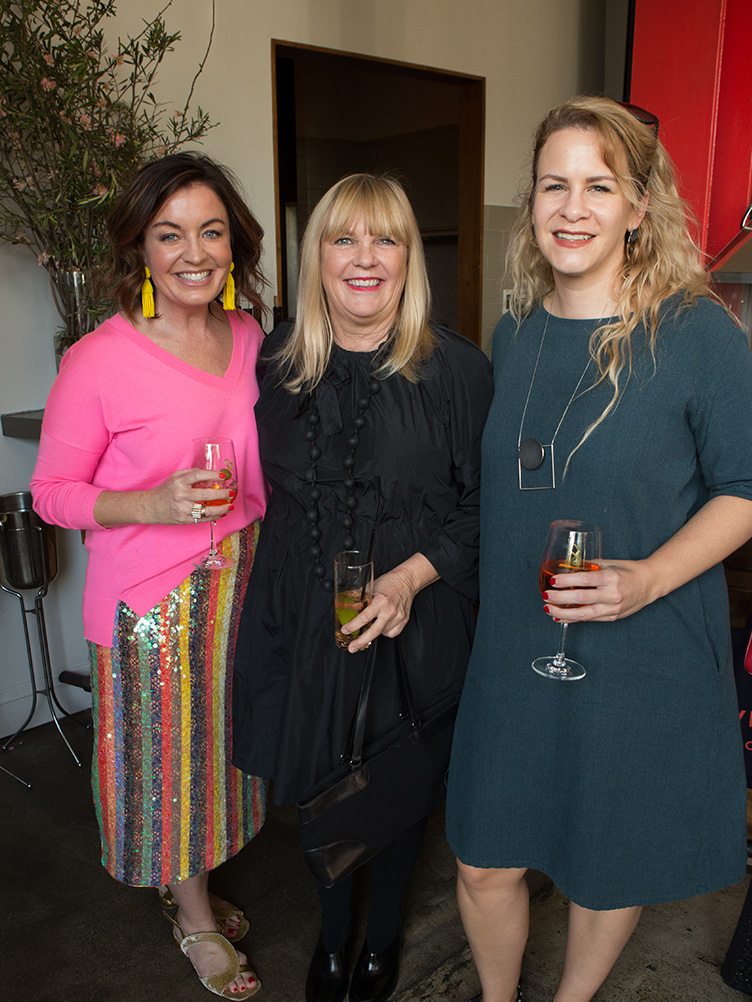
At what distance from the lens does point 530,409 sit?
5.43 ft

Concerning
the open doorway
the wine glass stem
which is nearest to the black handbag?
the wine glass stem

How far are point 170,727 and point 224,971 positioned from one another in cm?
62

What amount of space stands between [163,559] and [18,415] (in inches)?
65.6

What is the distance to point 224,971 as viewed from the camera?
2.14 m

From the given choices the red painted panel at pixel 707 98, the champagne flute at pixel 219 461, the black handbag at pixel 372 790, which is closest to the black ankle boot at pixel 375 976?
the black handbag at pixel 372 790

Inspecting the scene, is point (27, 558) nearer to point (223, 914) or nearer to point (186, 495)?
point (223, 914)

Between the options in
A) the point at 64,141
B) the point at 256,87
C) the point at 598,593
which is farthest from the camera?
the point at 256,87

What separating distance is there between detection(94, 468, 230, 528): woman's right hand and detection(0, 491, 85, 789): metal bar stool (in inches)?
54.3

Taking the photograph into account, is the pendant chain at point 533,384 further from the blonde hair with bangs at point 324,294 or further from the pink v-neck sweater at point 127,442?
the pink v-neck sweater at point 127,442

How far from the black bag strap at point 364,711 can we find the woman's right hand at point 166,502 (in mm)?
408

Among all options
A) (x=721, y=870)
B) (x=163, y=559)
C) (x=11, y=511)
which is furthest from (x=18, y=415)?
(x=721, y=870)

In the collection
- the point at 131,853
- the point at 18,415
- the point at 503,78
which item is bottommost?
the point at 131,853

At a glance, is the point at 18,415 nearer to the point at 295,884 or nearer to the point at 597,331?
the point at 295,884

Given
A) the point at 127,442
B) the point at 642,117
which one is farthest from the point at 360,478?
the point at 642,117
